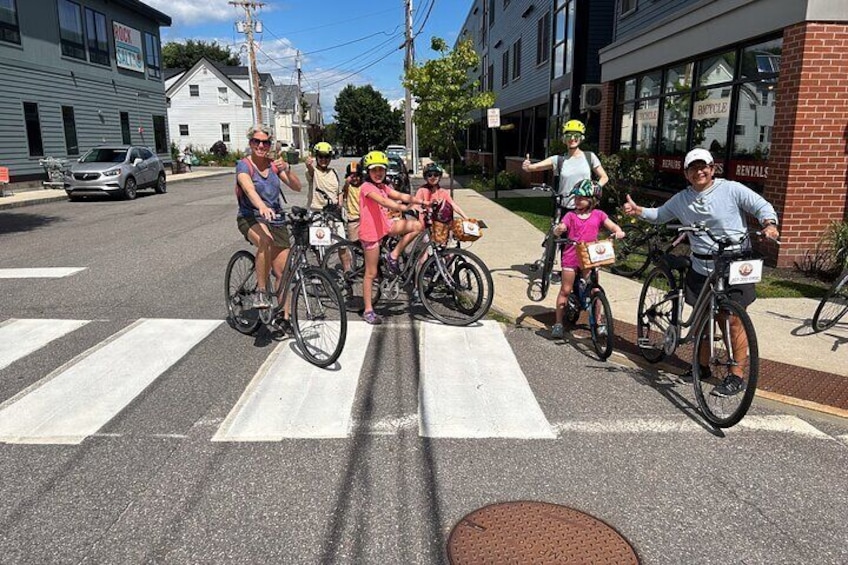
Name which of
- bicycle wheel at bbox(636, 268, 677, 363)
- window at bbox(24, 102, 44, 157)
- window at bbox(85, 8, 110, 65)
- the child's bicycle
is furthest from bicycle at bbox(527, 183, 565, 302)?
window at bbox(85, 8, 110, 65)

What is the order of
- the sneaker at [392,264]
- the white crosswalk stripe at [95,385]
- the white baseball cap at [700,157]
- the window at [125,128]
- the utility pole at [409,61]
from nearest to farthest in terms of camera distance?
the white crosswalk stripe at [95,385] < the white baseball cap at [700,157] < the sneaker at [392,264] < the window at [125,128] < the utility pole at [409,61]

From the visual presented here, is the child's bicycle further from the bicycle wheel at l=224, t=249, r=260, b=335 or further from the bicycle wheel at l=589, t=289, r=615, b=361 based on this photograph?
the bicycle wheel at l=224, t=249, r=260, b=335

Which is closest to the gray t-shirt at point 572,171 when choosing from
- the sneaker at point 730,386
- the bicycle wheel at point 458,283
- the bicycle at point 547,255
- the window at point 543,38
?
the bicycle at point 547,255

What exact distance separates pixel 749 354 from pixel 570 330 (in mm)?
2549

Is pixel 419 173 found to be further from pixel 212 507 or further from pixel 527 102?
pixel 212 507

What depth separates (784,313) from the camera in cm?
656

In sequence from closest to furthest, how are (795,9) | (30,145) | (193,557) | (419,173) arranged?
(193,557)
(795,9)
(30,145)
(419,173)

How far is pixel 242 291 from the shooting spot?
607 cm

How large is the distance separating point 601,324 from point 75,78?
27206 millimetres

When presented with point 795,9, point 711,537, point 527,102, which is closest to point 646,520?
point 711,537

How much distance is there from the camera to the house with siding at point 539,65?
724 inches

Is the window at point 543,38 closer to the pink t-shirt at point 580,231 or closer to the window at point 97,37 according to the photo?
the pink t-shirt at point 580,231

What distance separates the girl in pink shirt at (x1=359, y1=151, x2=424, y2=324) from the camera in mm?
6153

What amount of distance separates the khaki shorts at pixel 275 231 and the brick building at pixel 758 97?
233 inches
